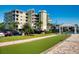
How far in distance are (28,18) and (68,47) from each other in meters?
1.11

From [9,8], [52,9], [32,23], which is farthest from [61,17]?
[9,8]

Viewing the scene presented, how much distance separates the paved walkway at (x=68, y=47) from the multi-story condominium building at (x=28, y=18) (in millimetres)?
541

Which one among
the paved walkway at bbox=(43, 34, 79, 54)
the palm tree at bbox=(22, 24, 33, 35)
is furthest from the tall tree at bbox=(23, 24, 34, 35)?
the paved walkway at bbox=(43, 34, 79, 54)

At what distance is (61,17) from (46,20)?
37cm

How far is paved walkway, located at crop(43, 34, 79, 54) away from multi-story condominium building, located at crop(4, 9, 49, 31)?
21.3 inches

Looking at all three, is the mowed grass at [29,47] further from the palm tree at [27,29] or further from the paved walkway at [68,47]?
the palm tree at [27,29]

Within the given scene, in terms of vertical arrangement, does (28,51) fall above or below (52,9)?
below

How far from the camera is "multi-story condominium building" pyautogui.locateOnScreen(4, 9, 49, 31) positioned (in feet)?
20.3

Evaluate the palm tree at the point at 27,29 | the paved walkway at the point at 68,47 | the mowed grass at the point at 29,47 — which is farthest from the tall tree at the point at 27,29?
the paved walkway at the point at 68,47

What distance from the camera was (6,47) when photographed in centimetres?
606

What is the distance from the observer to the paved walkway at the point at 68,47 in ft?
19.7

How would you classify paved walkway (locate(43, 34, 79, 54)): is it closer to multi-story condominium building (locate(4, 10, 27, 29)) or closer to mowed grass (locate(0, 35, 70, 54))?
mowed grass (locate(0, 35, 70, 54))

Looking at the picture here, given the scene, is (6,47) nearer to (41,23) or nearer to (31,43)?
(31,43)

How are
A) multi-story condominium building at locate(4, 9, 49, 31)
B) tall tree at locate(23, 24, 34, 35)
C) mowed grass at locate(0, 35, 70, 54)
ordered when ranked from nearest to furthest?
mowed grass at locate(0, 35, 70, 54)
multi-story condominium building at locate(4, 9, 49, 31)
tall tree at locate(23, 24, 34, 35)
